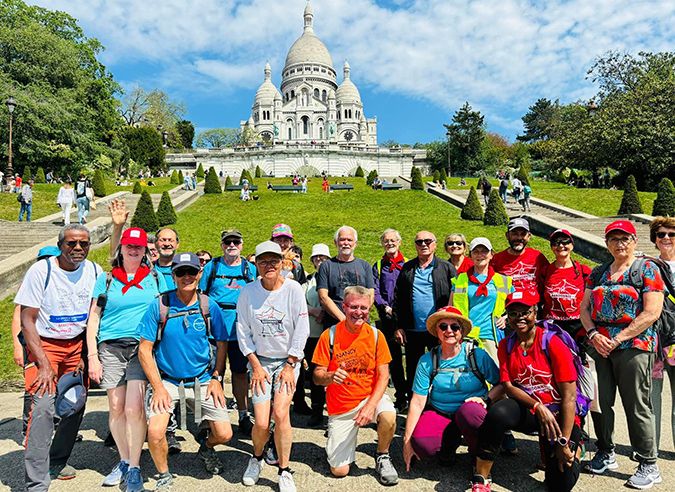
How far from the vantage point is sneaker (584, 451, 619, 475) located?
3160 millimetres

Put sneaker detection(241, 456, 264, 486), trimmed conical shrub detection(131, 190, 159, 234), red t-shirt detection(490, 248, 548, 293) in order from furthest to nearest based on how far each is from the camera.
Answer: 1. trimmed conical shrub detection(131, 190, 159, 234)
2. red t-shirt detection(490, 248, 548, 293)
3. sneaker detection(241, 456, 264, 486)

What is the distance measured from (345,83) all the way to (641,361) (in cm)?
8574

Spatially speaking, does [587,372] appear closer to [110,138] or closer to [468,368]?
[468,368]

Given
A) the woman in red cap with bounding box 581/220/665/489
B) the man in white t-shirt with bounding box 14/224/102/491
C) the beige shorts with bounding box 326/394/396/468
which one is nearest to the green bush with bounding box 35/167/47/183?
the man in white t-shirt with bounding box 14/224/102/491

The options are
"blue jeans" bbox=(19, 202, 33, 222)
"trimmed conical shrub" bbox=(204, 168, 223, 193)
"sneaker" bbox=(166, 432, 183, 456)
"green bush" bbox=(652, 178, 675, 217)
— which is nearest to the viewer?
"sneaker" bbox=(166, 432, 183, 456)

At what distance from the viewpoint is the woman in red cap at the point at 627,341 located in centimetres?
305

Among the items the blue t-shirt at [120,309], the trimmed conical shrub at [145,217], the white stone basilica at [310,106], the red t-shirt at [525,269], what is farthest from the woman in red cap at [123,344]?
the white stone basilica at [310,106]

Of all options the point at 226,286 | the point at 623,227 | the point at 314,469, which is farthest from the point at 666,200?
the point at 314,469

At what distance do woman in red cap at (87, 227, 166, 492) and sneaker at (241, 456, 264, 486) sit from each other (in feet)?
2.29

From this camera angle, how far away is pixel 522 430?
3029 mm

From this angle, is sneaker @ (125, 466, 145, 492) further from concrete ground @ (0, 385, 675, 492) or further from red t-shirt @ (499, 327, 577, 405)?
red t-shirt @ (499, 327, 577, 405)

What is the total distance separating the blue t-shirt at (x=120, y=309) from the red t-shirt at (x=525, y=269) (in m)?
3.04

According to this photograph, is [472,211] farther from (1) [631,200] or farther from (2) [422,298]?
(2) [422,298]

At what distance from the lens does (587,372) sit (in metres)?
3.10
